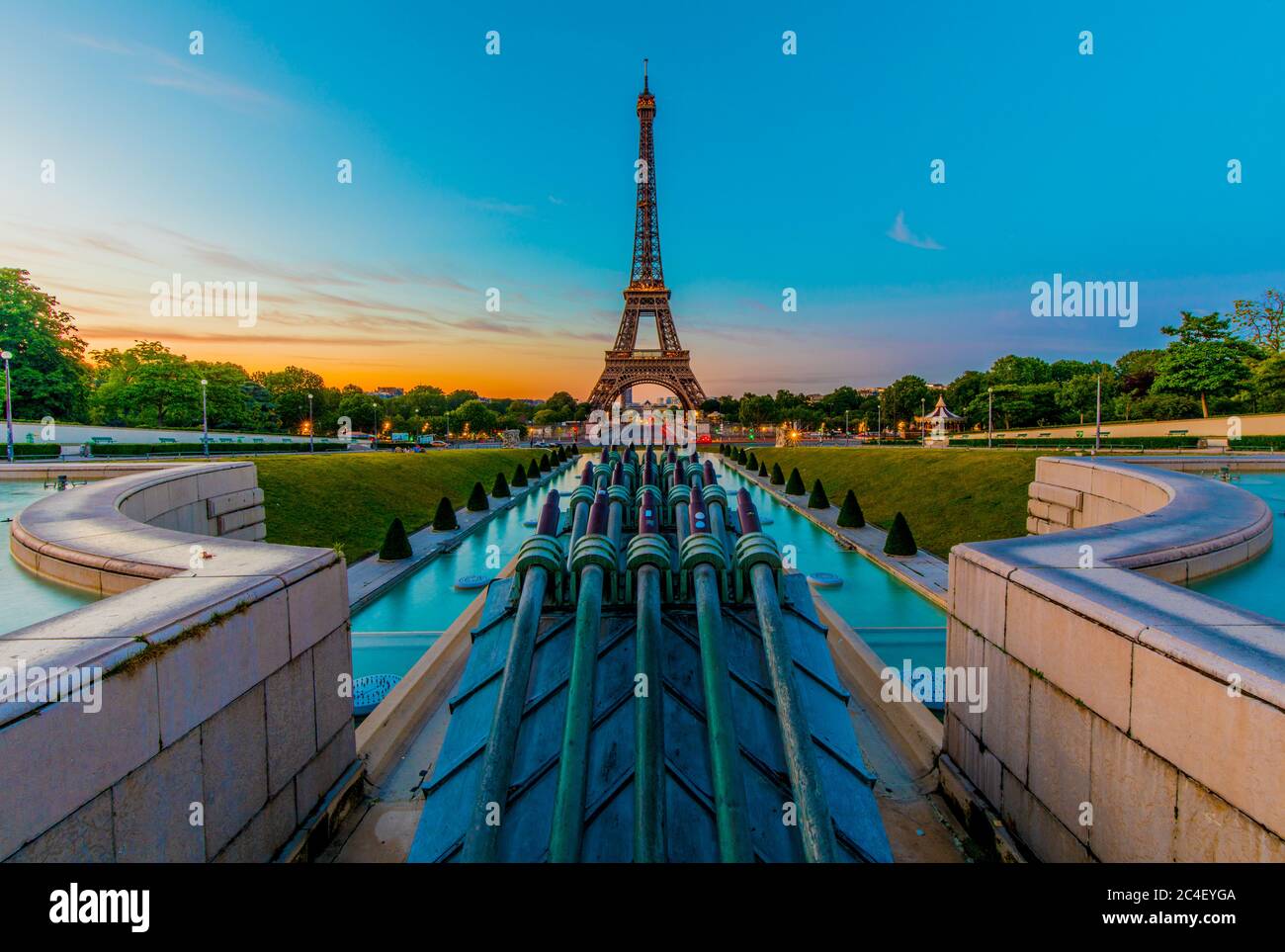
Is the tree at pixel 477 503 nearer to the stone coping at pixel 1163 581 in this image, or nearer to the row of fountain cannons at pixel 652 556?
the row of fountain cannons at pixel 652 556

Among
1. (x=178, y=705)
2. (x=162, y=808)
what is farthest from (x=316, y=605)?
(x=162, y=808)

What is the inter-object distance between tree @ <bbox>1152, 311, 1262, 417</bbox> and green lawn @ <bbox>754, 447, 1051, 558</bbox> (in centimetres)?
2976

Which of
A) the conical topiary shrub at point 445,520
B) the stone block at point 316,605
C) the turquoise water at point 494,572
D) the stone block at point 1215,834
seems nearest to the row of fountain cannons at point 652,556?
the stone block at point 316,605

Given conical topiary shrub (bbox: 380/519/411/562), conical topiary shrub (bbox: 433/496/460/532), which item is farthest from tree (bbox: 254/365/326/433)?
conical topiary shrub (bbox: 380/519/411/562)

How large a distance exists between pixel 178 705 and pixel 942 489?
1197 inches

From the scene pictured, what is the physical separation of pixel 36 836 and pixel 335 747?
9.62 ft

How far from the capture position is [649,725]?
366 cm

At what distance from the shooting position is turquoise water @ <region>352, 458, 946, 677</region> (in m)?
11.9

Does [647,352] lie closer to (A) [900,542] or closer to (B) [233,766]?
(A) [900,542]

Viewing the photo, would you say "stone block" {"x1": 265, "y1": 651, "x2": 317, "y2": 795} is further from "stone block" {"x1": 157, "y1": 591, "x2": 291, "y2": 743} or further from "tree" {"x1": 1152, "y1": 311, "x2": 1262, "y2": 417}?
"tree" {"x1": 1152, "y1": 311, "x2": 1262, "y2": 417}

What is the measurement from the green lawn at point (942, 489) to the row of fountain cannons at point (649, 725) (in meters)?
18.8

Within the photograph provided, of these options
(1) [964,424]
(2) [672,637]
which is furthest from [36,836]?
(1) [964,424]

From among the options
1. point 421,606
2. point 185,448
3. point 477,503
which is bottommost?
point 421,606
